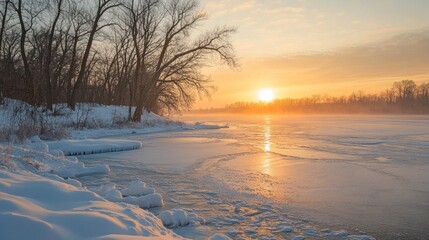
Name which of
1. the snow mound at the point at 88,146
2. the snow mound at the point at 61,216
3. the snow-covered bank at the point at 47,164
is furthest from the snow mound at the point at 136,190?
the snow mound at the point at 88,146

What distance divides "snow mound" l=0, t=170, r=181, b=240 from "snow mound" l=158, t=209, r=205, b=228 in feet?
0.75

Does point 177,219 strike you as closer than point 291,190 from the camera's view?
Yes

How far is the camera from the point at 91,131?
20.8 metres

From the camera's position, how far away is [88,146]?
13.2 meters

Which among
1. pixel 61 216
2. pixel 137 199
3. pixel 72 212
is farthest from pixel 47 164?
pixel 61 216

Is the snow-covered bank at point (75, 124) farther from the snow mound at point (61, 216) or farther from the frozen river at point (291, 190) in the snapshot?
the snow mound at point (61, 216)

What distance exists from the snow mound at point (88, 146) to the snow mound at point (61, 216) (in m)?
7.96

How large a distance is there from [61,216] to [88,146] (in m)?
10.3

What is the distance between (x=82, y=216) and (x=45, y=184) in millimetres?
1479

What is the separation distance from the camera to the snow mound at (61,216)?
299cm

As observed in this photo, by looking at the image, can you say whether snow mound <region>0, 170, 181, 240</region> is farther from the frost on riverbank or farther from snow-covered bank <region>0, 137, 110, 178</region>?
snow-covered bank <region>0, 137, 110, 178</region>

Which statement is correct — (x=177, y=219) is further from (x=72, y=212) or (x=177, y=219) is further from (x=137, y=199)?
(x=72, y=212)

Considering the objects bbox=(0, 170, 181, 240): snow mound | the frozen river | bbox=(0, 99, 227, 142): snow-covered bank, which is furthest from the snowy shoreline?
bbox=(0, 99, 227, 142): snow-covered bank

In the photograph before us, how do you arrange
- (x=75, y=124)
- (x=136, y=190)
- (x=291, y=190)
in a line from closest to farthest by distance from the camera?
1. (x=136, y=190)
2. (x=291, y=190)
3. (x=75, y=124)
